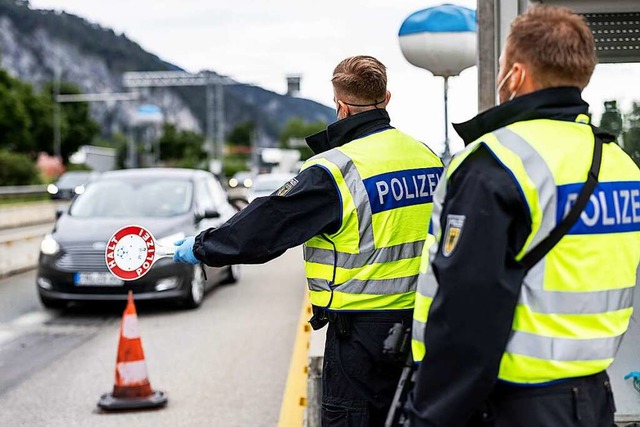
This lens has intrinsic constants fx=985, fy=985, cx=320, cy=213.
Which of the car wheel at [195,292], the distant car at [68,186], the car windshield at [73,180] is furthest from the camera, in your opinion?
the car windshield at [73,180]

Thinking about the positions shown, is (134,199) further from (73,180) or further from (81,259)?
(73,180)

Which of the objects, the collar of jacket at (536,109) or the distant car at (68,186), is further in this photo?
the distant car at (68,186)

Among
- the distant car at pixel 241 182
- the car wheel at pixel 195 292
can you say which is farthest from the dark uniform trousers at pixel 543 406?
the distant car at pixel 241 182

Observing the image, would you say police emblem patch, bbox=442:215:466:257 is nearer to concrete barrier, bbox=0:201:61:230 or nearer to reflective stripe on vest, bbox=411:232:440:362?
reflective stripe on vest, bbox=411:232:440:362

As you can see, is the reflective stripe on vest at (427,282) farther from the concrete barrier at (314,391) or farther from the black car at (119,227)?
the black car at (119,227)

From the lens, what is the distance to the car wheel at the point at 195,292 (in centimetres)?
1177

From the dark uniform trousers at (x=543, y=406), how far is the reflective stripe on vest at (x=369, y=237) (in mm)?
1044

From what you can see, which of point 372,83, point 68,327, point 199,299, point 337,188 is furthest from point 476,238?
point 199,299

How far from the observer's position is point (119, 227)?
1168 cm

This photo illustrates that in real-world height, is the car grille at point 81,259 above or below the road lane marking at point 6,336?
above

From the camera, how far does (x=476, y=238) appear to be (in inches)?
96.3

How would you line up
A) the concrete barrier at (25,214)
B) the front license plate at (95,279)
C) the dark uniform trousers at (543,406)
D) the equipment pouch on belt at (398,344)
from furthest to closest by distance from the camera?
the concrete barrier at (25,214), the front license plate at (95,279), the equipment pouch on belt at (398,344), the dark uniform trousers at (543,406)

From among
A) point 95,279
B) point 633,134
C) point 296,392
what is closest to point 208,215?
point 95,279

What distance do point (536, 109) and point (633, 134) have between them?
310 cm
